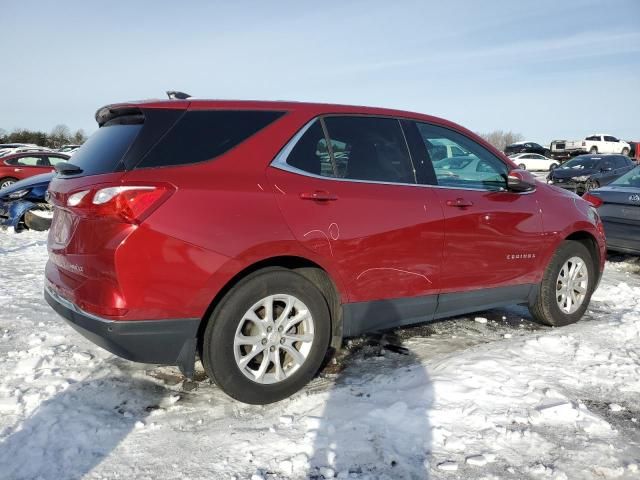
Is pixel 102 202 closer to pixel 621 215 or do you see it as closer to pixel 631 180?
pixel 621 215

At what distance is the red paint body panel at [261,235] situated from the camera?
2654mm

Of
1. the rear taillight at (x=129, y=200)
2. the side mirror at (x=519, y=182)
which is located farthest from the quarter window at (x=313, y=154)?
the side mirror at (x=519, y=182)

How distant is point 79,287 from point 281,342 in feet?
3.79

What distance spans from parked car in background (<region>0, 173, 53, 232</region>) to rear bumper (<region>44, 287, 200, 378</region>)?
7.23m

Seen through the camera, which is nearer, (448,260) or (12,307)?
(448,260)

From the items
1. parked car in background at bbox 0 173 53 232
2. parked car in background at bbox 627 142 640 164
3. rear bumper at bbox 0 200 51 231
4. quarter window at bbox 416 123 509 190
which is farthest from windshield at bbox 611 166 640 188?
parked car in background at bbox 627 142 640 164

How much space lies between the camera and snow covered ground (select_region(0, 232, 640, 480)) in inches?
97.4

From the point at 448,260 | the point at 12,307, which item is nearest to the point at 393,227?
the point at 448,260

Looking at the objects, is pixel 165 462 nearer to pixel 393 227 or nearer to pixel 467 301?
pixel 393 227

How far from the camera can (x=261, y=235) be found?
2881 mm

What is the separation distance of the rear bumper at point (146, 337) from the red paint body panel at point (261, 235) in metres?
0.05

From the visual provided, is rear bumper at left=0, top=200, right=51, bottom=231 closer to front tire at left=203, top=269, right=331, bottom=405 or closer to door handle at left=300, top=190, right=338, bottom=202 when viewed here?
front tire at left=203, top=269, right=331, bottom=405

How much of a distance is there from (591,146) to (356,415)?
37.8 metres

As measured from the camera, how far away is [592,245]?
16.1ft
